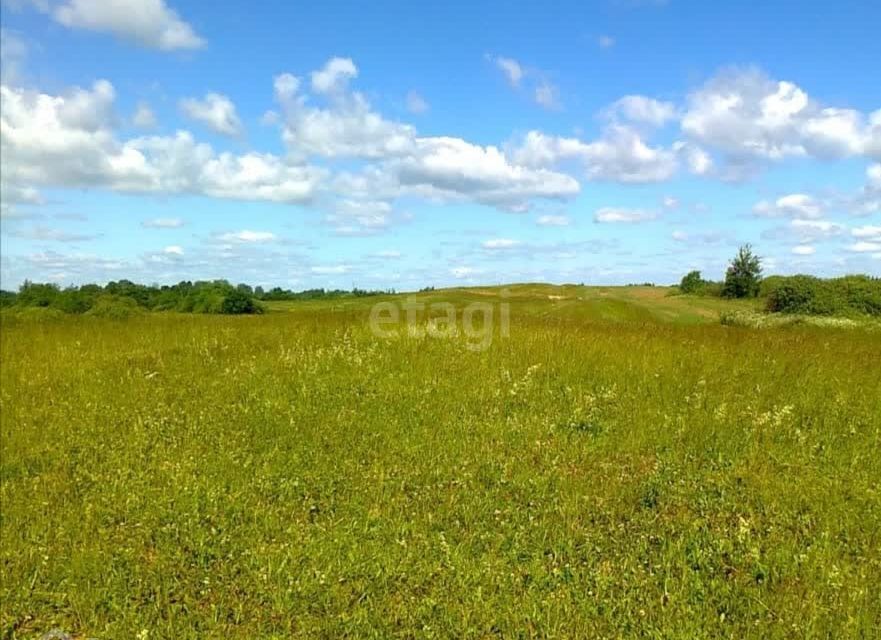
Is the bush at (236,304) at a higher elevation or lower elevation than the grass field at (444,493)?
higher

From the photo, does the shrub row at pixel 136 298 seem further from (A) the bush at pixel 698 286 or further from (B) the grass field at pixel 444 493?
(A) the bush at pixel 698 286

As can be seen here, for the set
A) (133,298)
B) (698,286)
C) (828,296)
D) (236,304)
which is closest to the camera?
(828,296)

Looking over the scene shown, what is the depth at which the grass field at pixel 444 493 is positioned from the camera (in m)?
4.95

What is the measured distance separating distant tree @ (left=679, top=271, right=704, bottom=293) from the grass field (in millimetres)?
57210

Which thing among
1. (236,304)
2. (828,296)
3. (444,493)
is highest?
(828,296)

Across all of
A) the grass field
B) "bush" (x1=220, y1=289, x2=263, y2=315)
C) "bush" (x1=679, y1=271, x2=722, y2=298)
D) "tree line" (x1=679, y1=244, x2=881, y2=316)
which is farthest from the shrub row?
"bush" (x1=679, y1=271, x2=722, y2=298)

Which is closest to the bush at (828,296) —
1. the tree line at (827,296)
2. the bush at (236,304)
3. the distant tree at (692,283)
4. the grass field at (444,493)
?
the tree line at (827,296)

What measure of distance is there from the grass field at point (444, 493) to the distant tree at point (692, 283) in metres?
57.2

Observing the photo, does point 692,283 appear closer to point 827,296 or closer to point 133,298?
point 827,296

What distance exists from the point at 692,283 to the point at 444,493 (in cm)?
6847

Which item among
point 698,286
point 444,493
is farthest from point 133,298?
point 698,286

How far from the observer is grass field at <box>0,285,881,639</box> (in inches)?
195

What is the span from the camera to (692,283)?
221ft

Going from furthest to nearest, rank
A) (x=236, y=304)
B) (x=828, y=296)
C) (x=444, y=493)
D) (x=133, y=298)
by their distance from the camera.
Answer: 1. (x=236, y=304)
2. (x=133, y=298)
3. (x=828, y=296)
4. (x=444, y=493)
